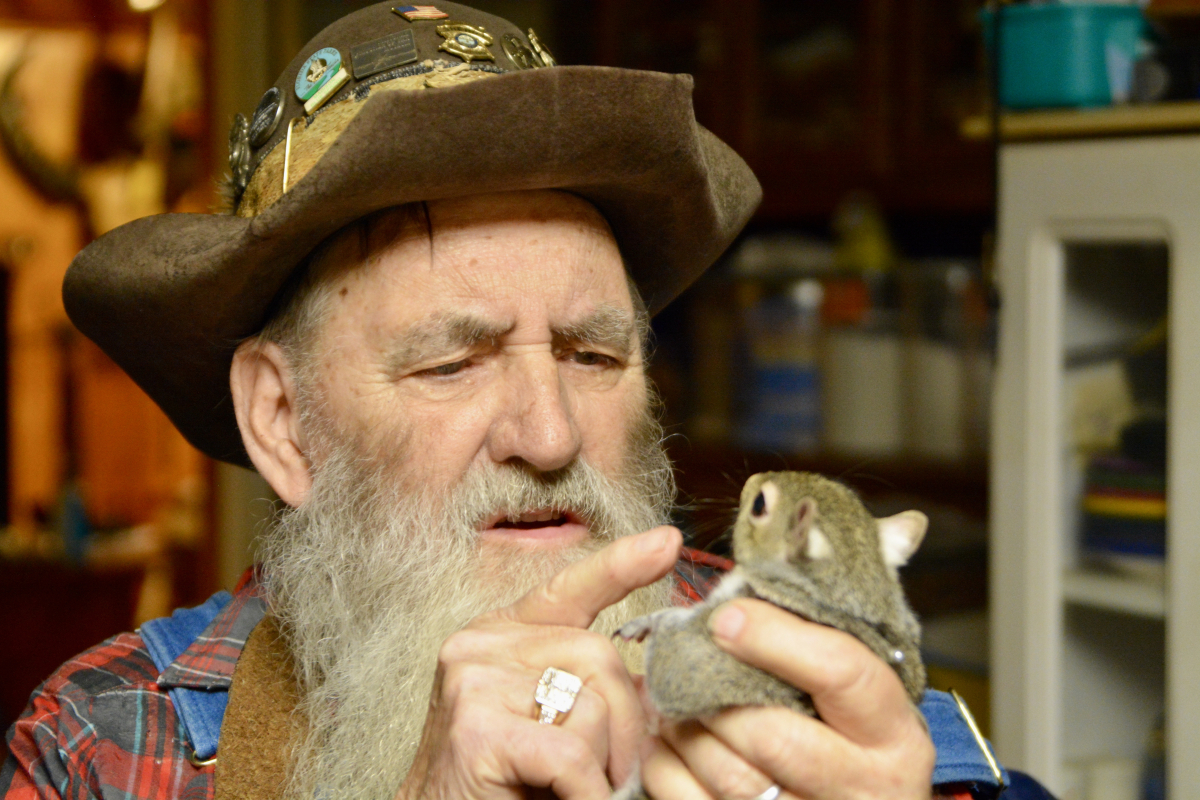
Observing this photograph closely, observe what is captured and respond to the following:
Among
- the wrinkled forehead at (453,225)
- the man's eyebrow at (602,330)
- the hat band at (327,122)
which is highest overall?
the hat band at (327,122)

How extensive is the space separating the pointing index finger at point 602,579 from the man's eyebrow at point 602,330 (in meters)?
0.46

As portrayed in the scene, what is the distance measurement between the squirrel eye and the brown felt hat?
0.57 meters

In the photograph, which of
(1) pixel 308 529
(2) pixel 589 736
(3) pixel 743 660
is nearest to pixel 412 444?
(1) pixel 308 529

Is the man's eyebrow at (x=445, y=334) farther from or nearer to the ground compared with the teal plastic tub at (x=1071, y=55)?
nearer to the ground

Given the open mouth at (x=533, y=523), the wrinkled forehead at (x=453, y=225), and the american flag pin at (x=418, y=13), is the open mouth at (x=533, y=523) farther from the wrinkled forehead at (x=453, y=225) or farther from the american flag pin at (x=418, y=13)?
the american flag pin at (x=418, y=13)

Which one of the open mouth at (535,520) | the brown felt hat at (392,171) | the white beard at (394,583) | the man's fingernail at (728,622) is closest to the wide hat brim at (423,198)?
the brown felt hat at (392,171)

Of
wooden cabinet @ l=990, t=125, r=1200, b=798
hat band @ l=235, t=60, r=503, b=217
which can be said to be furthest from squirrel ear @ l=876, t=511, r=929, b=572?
wooden cabinet @ l=990, t=125, r=1200, b=798

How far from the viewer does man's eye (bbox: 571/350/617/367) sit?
1522mm

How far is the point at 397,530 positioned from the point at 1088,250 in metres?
1.55

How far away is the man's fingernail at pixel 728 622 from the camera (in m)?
0.94

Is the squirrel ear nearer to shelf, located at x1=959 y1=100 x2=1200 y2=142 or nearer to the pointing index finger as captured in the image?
the pointing index finger

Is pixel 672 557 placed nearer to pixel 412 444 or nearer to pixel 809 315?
pixel 412 444

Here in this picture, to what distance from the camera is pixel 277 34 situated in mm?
4062

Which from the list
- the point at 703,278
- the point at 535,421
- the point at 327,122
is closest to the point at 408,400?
the point at 535,421
